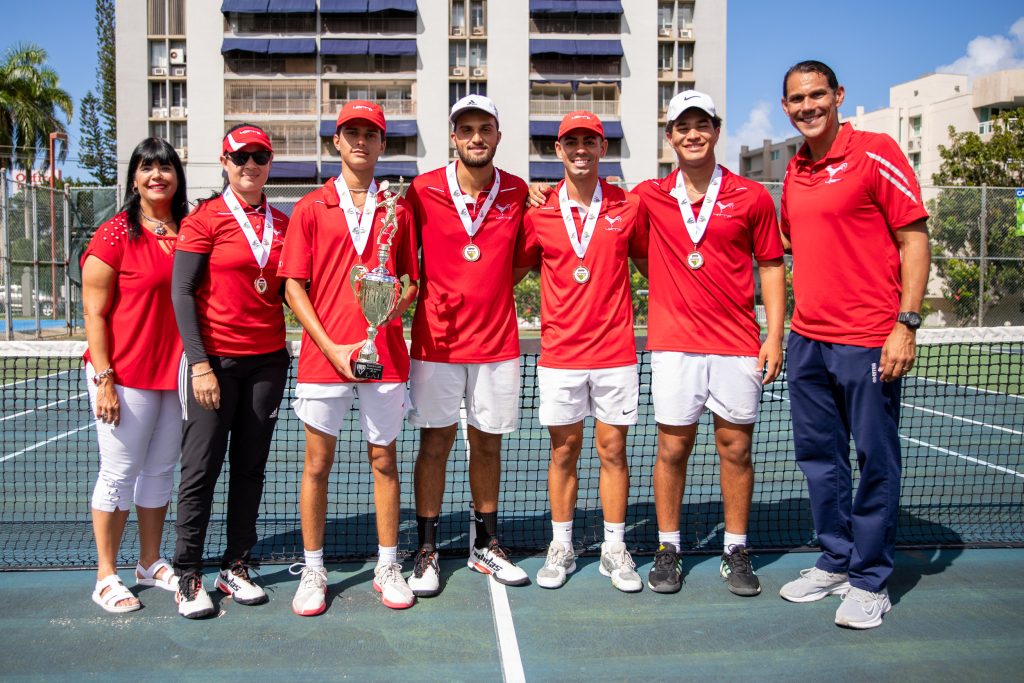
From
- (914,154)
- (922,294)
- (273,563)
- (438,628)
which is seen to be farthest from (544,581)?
(914,154)

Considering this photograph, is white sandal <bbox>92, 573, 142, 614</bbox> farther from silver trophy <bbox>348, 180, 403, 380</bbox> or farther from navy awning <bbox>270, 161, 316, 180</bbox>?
navy awning <bbox>270, 161, 316, 180</bbox>

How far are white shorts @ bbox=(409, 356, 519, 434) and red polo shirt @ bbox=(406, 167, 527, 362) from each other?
56 millimetres

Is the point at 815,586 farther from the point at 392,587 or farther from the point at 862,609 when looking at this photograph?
the point at 392,587

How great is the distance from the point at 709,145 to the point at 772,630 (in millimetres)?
2276

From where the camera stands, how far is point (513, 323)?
4.22 metres

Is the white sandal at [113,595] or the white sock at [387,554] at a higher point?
the white sock at [387,554]

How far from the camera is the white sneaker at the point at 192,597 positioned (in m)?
3.75

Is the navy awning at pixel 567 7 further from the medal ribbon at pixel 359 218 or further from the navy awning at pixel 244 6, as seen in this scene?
the medal ribbon at pixel 359 218

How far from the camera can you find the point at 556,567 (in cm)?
419

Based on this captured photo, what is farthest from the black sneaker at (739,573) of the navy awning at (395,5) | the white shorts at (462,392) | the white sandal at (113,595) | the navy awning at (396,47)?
the navy awning at (395,5)

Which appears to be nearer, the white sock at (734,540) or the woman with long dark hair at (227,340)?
the woman with long dark hair at (227,340)

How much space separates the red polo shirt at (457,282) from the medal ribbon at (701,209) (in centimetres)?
84

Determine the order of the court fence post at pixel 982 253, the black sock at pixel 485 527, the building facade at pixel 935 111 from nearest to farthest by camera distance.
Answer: the black sock at pixel 485 527
the court fence post at pixel 982 253
the building facade at pixel 935 111

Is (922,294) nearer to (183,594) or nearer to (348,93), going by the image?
(183,594)
